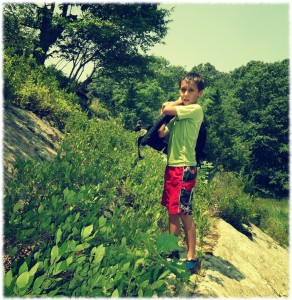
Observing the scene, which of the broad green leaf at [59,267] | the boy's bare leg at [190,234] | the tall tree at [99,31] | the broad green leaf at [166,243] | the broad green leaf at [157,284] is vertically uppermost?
the tall tree at [99,31]

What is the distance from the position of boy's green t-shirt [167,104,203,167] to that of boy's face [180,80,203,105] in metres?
0.12

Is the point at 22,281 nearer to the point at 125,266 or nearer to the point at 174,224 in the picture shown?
the point at 125,266

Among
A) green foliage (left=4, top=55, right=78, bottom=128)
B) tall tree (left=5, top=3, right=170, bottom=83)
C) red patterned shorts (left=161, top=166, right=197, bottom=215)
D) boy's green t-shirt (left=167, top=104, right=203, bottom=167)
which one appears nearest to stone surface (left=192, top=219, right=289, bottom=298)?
red patterned shorts (left=161, top=166, right=197, bottom=215)

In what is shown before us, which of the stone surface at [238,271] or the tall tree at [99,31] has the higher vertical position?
the tall tree at [99,31]

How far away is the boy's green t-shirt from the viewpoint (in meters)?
3.40

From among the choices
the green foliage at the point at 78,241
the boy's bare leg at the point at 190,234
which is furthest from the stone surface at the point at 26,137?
the boy's bare leg at the point at 190,234

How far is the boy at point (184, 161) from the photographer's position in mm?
3357

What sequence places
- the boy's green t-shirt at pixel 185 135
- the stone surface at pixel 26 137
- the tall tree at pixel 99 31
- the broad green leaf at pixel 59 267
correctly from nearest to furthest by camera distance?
the broad green leaf at pixel 59 267 < the boy's green t-shirt at pixel 185 135 < the stone surface at pixel 26 137 < the tall tree at pixel 99 31

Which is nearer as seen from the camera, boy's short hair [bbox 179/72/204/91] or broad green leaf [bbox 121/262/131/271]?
broad green leaf [bbox 121/262/131/271]

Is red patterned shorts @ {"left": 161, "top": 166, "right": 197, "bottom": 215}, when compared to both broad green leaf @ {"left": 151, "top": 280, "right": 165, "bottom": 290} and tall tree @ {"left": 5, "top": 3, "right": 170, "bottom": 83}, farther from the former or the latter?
tall tree @ {"left": 5, "top": 3, "right": 170, "bottom": 83}

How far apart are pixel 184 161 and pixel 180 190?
35 centimetres

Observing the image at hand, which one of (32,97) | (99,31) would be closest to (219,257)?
(32,97)

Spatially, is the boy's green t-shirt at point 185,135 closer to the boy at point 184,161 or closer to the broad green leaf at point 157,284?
the boy at point 184,161

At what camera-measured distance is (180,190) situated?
3355 mm
